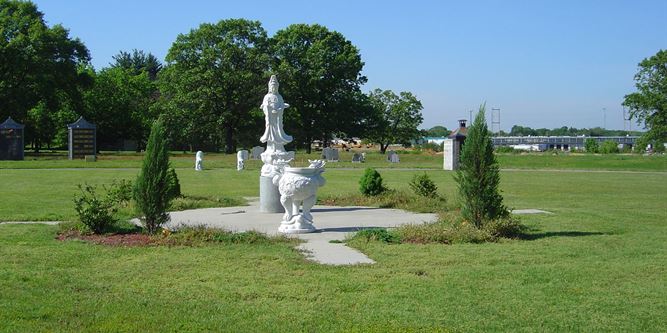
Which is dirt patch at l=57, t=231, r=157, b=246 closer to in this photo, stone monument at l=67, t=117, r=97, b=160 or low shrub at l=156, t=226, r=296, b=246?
low shrub at l=156, t=226, r=296, b=246

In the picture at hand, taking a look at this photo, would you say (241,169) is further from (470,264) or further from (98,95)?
(98,95)

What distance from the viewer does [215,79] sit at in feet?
177

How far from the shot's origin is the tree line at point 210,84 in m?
51.2

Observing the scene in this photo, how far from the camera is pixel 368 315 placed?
637 centimetres

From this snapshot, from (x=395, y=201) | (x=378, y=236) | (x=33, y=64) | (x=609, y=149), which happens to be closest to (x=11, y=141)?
(x=33, y=64)

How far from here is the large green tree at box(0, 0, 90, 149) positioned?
50.0 meters

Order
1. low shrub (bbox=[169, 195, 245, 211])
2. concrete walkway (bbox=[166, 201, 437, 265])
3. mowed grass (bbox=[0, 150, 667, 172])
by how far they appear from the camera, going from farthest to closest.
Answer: mowed grass (bbox=[0, 150, 667, 172]) → low shrub (bbox=[169, 195, 245, 211]) → concrete walkway (bbox=[166, 201, 437, 265])

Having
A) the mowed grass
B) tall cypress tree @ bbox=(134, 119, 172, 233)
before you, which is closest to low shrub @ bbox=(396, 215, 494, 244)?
tall cypress tree @ bbox=(134, 119, 172, 233)

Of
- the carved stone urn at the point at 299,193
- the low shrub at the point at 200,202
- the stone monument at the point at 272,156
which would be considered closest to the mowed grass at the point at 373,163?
the low shrub at the point at 200,202

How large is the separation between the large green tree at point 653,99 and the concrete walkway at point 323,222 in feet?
169

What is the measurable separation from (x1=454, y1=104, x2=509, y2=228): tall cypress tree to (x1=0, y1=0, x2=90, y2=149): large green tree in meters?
46.1

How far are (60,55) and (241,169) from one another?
25890 mm

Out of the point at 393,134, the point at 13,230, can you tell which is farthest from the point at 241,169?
the point at 393,134

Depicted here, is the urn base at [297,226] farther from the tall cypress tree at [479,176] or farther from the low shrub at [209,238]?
the tall cypress tree at [479,176]
